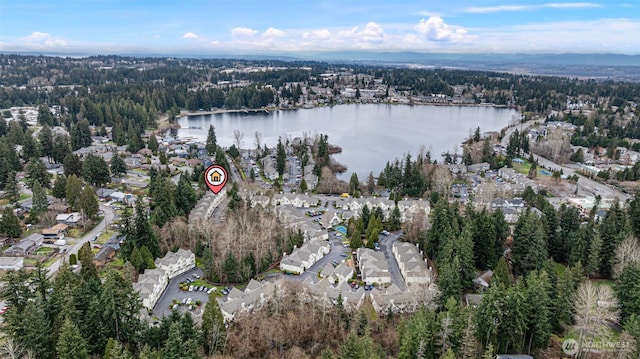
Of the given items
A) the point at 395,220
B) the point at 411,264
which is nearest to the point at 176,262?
the point at 411,264

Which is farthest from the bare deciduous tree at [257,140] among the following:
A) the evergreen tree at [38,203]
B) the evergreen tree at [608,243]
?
the evergreen tree at [608,243]

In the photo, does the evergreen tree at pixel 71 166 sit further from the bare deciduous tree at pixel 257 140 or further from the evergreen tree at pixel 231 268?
the evergreen tree at pixel 231 268

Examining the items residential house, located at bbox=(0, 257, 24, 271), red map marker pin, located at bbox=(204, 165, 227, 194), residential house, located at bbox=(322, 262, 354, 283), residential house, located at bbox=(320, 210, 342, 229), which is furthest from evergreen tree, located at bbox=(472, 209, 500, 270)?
residential house, located at bbox=(0, 257, 24, 271)

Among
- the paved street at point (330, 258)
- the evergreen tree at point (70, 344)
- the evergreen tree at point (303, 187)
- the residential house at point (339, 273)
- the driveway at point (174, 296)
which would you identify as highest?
the evergreen tree at point (70, 344)

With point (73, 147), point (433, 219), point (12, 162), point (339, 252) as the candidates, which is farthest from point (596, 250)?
point (73, 147)

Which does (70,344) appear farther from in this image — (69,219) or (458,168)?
(458,168)

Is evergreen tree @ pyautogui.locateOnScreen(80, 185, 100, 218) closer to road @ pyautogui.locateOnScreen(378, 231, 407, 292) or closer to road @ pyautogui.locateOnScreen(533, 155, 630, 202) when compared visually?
road @ pyautogui.locateOnScreen(378, 231, 407, 292)

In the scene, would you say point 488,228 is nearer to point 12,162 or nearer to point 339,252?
point 339,252
